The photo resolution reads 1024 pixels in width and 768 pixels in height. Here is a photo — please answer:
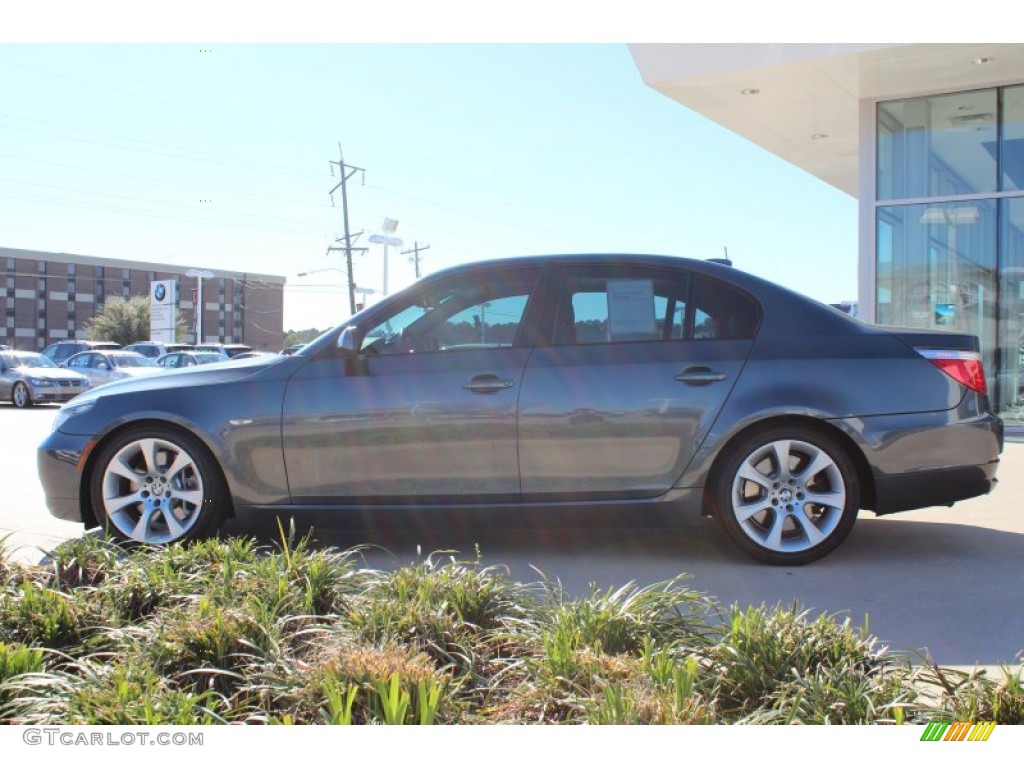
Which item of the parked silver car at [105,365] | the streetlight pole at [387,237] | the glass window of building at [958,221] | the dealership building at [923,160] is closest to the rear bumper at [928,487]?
the dealership building at [923,160]

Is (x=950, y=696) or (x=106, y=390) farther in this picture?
(x=106, y=390)

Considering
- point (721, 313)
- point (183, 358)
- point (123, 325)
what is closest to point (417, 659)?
point (721, 313)

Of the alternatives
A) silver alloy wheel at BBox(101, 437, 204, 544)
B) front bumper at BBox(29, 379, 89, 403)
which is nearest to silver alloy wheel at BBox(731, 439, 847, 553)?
silver alloy wheel at BBox(101, 437, 204, 544)

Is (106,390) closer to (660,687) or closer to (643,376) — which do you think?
(643,376)

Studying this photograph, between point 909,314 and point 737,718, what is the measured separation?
13346mm

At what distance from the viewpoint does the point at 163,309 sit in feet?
178

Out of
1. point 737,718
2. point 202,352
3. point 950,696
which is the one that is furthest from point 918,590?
point 202,352

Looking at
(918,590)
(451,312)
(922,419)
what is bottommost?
(918,590)

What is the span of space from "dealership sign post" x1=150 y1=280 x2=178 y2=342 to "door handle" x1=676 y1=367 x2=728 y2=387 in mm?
52469

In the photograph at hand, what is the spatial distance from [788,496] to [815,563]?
1.31 ft

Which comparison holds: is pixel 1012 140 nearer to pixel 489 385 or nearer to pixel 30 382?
pixel 489 385

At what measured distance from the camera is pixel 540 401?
4648mm

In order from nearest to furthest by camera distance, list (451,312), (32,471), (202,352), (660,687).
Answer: (660,687), (451,312), (32,471), (202,352)
